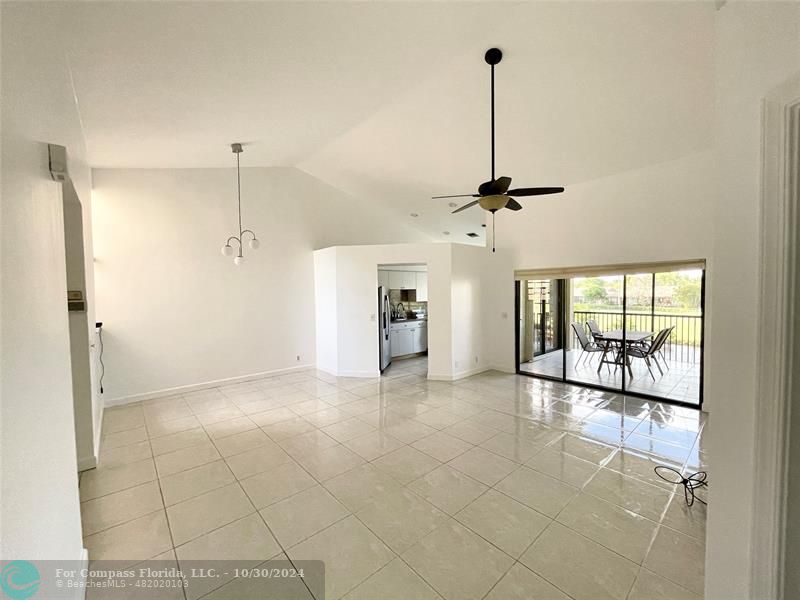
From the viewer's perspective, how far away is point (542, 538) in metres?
2.15

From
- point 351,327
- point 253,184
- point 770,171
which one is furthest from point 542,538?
point 253,184

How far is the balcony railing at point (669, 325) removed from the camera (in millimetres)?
4801

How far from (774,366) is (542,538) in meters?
1.73

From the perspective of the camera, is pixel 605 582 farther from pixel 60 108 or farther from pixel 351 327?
pixel 351 327

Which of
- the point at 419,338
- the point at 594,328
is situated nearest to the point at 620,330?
the point at 594,328

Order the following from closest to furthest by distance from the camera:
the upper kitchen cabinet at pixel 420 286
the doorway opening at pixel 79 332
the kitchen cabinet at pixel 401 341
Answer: the doorway opening at pixel 79 332, the kitchen cabinet at pixel 401 341, the upper kitchen cabinet at pixel 420 286

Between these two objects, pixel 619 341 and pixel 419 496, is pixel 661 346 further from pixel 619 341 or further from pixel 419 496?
pixel 419 496

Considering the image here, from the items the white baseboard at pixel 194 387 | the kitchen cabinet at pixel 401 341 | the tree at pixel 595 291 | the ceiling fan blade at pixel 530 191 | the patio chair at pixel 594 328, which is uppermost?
the ceiling fan blade at pixel 530 191

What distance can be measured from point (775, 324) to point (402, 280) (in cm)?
680

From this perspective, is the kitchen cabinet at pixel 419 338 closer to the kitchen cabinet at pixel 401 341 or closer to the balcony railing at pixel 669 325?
the kitchen cabinet at pixel 401 341

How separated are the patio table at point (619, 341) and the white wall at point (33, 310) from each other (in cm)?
596

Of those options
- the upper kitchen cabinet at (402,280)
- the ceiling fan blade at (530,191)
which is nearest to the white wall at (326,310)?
the upper kitchen cabinet at (402,280)

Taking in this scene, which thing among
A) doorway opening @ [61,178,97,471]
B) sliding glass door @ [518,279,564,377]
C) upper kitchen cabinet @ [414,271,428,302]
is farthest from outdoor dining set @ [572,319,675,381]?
doorway opening @ [61,178,97,471]

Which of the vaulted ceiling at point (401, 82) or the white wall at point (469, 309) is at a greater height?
the vaulted ceiling at point (401, 82)
